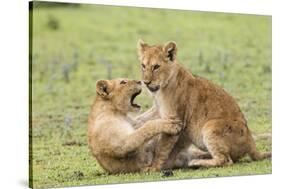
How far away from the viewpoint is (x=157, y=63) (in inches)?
322

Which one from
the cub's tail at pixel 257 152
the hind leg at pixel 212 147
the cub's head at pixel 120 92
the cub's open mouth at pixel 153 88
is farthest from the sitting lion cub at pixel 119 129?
the cub's tail at pixel 257 152

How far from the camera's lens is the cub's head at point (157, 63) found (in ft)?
26.8

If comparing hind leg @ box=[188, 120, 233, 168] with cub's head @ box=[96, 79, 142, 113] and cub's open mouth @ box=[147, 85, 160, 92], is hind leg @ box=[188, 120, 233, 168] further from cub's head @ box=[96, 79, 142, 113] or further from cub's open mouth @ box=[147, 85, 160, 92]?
cub's head @ box=[96, 79, 142, 113]

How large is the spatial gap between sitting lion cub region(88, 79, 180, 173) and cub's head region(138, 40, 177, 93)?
0.42 ft

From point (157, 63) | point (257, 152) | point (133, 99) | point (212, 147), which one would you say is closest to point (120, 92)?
point (133, 99)

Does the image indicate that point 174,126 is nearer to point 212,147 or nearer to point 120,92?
point 212,147

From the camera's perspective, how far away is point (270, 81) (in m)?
9.29

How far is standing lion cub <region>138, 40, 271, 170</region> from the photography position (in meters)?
8.18

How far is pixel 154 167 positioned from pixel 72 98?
3.83 feet

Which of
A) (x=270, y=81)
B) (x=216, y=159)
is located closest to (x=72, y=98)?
(x=216, y=159)

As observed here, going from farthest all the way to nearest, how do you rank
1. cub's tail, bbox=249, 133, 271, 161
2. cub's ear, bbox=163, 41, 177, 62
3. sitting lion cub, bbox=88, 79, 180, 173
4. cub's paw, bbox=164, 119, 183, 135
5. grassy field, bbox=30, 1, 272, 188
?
cub's tail, bbox=249, 133, 271, 161
cub's ear, bbox=163, 41, 177, 62
cub's paw, bbox=164, 119, 183, 135
grassy field, bbox=30, 1, 272, 188
sitting lion cub, bbox=88, 79, 180, 173

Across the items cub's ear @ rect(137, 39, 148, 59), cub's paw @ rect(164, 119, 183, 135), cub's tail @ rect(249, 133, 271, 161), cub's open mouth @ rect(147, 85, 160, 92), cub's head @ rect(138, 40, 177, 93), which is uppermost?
cub's ear @ rect(137, 39, 148, 59)

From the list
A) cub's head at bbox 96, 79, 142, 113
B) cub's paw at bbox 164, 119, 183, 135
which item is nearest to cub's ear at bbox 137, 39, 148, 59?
cub's head at bbox 96, 79, 142, 113

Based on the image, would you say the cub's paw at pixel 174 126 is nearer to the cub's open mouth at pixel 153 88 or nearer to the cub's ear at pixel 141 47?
the cub's open mouth at pixel 153 88
